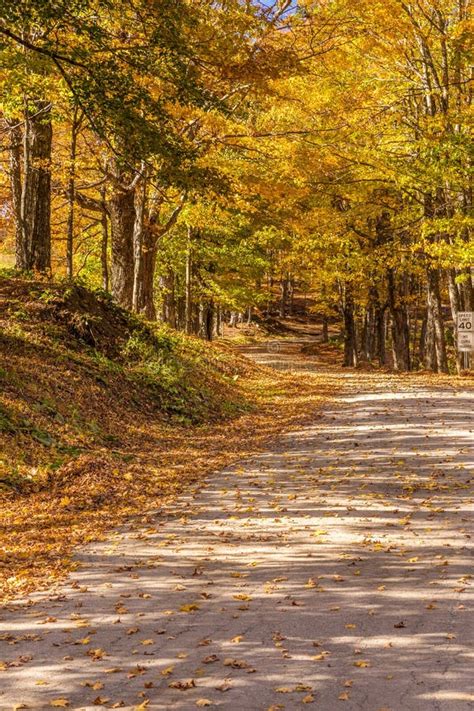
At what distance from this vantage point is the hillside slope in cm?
834

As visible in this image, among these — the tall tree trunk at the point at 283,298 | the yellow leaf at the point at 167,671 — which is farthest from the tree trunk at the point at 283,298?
the yellow leaf at the point at 167,671

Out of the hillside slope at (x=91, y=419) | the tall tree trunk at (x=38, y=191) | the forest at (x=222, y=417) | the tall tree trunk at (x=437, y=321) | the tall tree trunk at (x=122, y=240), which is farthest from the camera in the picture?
the tall tree trunk at (x=437, y=321)

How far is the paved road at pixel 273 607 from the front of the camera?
4.33m

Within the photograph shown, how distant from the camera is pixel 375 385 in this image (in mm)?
23594

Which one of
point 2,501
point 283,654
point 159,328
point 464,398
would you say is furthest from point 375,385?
point 283,654

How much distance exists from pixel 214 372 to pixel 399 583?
47.1 ft

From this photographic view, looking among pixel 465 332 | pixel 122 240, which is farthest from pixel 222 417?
pixel 465 332

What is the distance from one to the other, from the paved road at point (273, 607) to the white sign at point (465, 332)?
40.8 feet

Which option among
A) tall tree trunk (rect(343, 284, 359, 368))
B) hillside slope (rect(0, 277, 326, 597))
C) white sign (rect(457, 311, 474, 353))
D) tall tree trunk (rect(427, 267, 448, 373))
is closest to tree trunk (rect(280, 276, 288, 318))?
tall tree trunk (rect(343, 284, 359, 368))

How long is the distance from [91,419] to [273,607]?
7.01 meters

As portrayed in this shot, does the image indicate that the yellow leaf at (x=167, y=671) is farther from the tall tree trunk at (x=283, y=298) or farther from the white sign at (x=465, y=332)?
the tall tree trunk at (x=283, y=298)

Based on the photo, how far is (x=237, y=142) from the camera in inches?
734

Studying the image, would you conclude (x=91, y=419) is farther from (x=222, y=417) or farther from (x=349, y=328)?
(x=349, y=328)

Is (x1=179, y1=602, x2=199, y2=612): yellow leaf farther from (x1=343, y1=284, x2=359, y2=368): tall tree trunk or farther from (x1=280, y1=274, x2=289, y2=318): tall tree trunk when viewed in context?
(x1=280, y1=274, x2=289, y2=318): tall tree trunk
